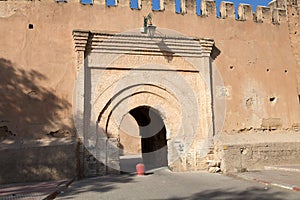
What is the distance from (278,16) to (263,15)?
0.58 meters

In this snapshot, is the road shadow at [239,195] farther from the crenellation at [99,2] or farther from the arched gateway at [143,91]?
the crenellation at [99,2]

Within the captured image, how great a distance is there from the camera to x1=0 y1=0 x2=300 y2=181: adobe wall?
763 cm

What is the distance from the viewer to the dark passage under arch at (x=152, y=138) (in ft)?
35.4

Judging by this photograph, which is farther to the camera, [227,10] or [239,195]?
[227,10]

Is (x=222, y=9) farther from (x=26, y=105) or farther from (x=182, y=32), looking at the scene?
(x=26, y=105)

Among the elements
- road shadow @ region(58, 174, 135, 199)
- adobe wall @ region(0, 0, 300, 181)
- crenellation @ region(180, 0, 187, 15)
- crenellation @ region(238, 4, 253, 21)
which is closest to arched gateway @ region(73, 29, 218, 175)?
adobe wall @ region(0, 0, 300, 181)

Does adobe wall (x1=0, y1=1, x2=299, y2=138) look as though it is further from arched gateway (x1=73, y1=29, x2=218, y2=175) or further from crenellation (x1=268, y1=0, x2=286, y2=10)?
crenellation (x1=268, y1=0, x2=286, y2=10)

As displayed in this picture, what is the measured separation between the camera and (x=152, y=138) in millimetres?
11812

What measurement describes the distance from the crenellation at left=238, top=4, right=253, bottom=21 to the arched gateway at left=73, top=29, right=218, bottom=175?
1733 mm

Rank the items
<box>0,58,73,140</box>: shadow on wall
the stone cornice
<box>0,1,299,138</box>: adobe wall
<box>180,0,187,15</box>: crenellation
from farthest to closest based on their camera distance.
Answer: <box>180,0,187,15</box>: crenellation → the stone cornice → <box>0,1,299,138</box>: adobe wall → <box>0,58,73,140</box>: shadow on wall

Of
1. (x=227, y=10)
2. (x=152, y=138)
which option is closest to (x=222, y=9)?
(x=227, y=10)

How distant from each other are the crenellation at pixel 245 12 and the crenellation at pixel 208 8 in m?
0.89

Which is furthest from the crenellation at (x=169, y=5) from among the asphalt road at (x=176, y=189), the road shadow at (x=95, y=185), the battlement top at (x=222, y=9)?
the road shadow at (x=95, y=185)

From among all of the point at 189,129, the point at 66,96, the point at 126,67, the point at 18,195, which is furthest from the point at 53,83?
the point at 189,129
